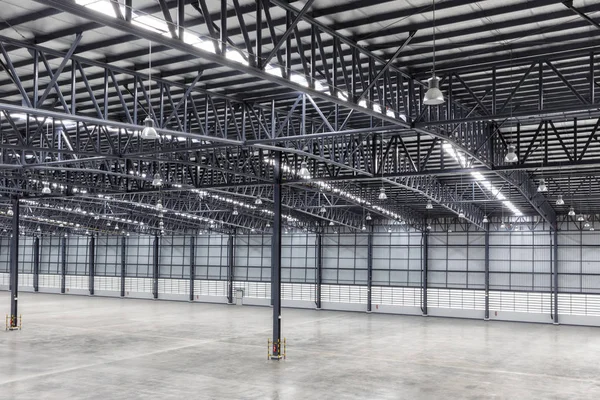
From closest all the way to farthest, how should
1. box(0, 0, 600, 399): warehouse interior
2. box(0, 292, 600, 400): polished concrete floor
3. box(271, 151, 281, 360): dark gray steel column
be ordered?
box(0, 0, 600, 399): warehouse interior
box(0, 292, 600, 400): polished concrete floor
box(271, 151, 281, 360): dark gray steel column

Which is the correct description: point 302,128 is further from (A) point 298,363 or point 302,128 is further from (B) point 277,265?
(A) point 298,363

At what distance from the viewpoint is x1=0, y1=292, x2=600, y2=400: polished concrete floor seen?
82.6ft

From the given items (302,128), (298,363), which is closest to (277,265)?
(298,363)

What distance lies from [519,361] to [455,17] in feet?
80.2

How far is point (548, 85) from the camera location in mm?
21016

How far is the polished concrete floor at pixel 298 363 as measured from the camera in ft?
82.6

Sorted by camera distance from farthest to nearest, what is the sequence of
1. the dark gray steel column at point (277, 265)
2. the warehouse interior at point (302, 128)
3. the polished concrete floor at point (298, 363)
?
the dark gray steel column at point (277, 265) → the polished concrete floor at point (298, 363) → the warehouse interior at point (302, 128)

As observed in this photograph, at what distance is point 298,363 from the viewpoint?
31.5 meters

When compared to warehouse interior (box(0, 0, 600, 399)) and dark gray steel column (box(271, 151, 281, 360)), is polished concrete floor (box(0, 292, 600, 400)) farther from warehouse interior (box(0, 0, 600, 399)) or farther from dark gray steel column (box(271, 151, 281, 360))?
dark gray steel column (box(271, 151, 281, 360))

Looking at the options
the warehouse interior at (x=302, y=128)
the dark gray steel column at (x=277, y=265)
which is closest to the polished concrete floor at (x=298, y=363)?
the warehouse interior at (x=302, y=128)

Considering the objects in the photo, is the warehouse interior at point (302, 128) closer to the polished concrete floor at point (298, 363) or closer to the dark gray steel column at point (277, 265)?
the dark gray steel column at point (277, 265)

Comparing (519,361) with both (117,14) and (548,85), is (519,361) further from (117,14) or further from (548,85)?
(117,14)

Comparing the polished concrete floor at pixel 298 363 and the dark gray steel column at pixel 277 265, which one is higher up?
the dark gray steel column at pixel 277 265

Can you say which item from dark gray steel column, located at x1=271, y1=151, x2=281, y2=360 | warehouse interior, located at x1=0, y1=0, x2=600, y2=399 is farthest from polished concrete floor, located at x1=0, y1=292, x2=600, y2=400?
dark gray steel column, located at x1=271, y1=151, x2=281, y2=360
